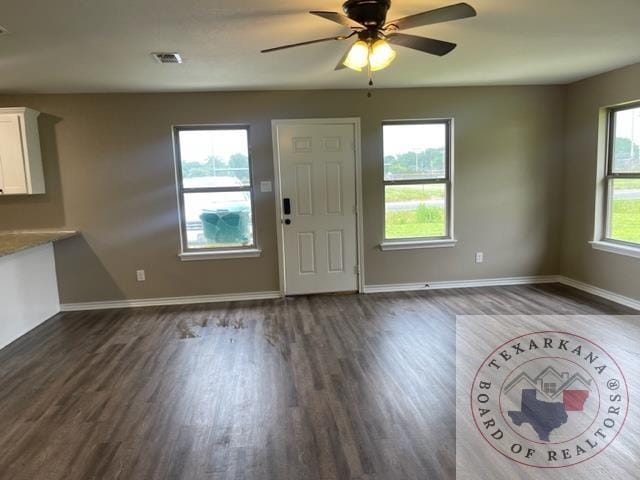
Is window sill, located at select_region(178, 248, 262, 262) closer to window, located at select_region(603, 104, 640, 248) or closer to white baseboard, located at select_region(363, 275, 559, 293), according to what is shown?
white baseboard, located at select_region(363, 275, 559, 293)

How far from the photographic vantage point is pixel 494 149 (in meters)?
5.02

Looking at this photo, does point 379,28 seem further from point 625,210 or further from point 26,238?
point 26,238

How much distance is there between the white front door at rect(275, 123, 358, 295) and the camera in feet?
15.8

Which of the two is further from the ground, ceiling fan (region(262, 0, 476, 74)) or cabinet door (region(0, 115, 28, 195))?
ceiling fan (region(262, 0, 476, 74))

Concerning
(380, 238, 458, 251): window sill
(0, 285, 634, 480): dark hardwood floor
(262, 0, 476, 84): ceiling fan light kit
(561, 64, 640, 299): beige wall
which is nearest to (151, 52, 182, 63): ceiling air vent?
(262, 0, 476, 84): ceiling fan light kit

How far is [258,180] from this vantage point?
4789 mm

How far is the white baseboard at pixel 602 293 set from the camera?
4.22 meters

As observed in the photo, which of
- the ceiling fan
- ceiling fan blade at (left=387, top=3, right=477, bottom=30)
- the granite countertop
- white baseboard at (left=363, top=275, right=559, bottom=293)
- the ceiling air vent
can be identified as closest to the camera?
ceiling fan blade at (left=387, top=3, right=477, bottom=30)

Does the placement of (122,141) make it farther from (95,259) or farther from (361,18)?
(361,18)

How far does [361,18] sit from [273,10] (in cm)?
53

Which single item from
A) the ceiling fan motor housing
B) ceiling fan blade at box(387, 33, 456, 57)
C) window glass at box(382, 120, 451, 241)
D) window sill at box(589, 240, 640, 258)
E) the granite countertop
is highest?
the ceiling fan motor housing

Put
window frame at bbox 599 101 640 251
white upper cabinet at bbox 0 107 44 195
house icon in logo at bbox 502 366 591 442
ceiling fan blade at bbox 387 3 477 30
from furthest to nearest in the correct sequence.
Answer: window frame at bbox 599 101 640 251 → white upper cabinet at bbox 0 107 44 195 → house icon in logo at bbox 502 366 591 442 → ceiling fan blade at bbox 387 3 477 30

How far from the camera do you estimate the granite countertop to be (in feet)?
12.0

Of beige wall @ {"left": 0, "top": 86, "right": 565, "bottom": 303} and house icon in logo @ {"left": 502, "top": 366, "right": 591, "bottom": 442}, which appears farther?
beige wall @ {"left": 0, "top": 86, "right": 565, "bottom": 303}
